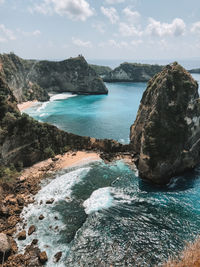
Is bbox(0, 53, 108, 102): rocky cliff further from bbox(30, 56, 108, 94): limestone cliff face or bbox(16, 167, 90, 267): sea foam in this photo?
bbox(16, 167, 90, 267): sea foam

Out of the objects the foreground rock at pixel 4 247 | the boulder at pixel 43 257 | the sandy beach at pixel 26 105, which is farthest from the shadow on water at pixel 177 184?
the sandy beach at pixel 26 105

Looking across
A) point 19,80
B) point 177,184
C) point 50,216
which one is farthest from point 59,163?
point 19,80

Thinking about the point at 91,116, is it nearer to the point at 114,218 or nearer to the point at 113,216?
the point at 113,216

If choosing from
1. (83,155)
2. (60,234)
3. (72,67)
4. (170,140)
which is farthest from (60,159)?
(72,67)

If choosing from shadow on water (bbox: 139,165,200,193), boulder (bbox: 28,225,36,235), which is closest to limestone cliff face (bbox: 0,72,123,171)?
shadow on water (bbox: 139,165,200,193)

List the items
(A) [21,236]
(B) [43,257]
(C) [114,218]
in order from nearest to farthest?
(B) [43,257] < (A) [21,236] < (C) [114,218]

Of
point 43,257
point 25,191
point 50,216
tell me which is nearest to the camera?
point 43,257
